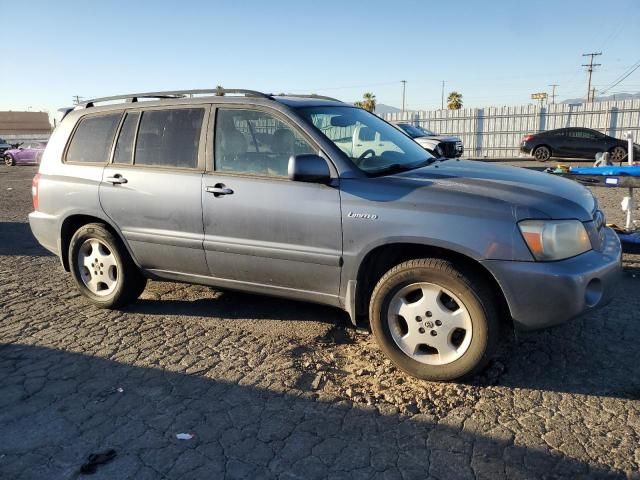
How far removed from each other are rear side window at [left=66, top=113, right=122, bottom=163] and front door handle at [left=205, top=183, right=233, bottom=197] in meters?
1.33

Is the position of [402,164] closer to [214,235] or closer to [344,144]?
[344,144]

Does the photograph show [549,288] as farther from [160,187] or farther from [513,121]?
[513,121]

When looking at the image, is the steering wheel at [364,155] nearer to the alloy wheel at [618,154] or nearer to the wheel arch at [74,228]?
the wheel arch at [74,228]

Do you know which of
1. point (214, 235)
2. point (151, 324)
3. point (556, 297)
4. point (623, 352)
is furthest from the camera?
point (151, 324)

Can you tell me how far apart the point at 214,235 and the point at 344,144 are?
1226 mm

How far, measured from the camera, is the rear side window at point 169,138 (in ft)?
13.9

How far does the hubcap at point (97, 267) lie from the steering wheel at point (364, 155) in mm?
2437

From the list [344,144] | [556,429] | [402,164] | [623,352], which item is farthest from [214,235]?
[623,352]

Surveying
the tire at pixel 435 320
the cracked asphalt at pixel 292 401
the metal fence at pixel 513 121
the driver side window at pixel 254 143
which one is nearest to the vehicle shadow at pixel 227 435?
the cracked asphalt at pixel 292 401

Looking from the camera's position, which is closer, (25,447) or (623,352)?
(25,447)

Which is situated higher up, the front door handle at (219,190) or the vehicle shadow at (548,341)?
the front door handle at (219,190)

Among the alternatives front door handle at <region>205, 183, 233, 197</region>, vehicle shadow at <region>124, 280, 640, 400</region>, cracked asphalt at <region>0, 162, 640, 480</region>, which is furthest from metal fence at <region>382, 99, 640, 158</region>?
front door handle at <region>205, 183, 233, 197</region>

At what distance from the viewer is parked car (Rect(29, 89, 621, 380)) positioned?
3.14 metres

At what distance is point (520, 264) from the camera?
9.98 feet
